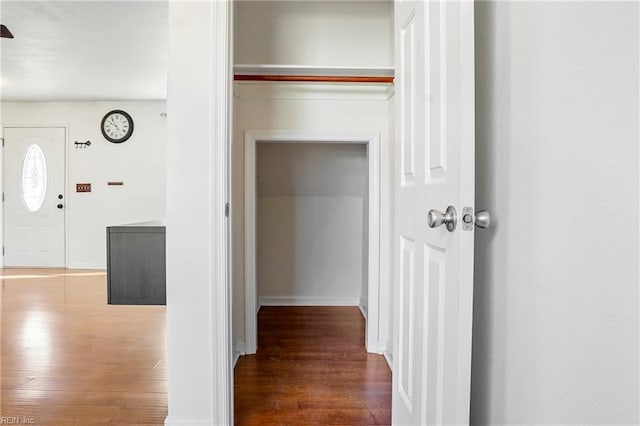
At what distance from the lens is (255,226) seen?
2777 millimetres

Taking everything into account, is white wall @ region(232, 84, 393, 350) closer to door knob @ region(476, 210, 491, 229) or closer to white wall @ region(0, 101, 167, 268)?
door knob @ region(476, 210, 491, 229)

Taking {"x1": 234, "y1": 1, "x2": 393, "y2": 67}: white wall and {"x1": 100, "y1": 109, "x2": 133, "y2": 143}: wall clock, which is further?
{"x1": 100, "y1": 109, "x2": 133, "y2": 143}: wall clock

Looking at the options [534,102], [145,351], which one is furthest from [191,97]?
[145,351]

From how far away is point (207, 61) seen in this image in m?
1.67

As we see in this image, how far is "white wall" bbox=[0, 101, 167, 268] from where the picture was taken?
548cm

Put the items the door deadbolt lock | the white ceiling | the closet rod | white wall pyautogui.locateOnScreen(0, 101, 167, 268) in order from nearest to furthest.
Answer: the door deadbolt lock, the closet rod, the white ceiling, white wall pyautogui.locateOnScreen(0, 101, 167, 268)

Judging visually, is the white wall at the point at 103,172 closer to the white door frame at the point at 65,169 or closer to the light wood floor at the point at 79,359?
the white door frame at the point at 65,169

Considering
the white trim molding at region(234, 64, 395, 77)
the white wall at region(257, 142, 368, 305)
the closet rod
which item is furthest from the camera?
the white wall at region(257, 142, 368, 305)

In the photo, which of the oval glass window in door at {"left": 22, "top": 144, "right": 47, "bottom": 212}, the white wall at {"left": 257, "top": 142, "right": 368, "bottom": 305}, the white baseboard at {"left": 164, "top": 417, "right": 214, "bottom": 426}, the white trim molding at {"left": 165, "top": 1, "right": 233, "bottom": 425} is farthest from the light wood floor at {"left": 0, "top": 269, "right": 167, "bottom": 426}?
the oval glass window in door at {"left": 22, "top": 144, "right": 47, "bottom": 212}

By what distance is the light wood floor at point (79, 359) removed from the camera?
1.99m

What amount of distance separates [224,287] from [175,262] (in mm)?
244

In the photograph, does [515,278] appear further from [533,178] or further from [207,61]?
[207,61]

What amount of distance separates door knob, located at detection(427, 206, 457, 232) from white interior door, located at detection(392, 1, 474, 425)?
0.6 inches

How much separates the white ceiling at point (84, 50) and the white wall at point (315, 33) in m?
0.73
